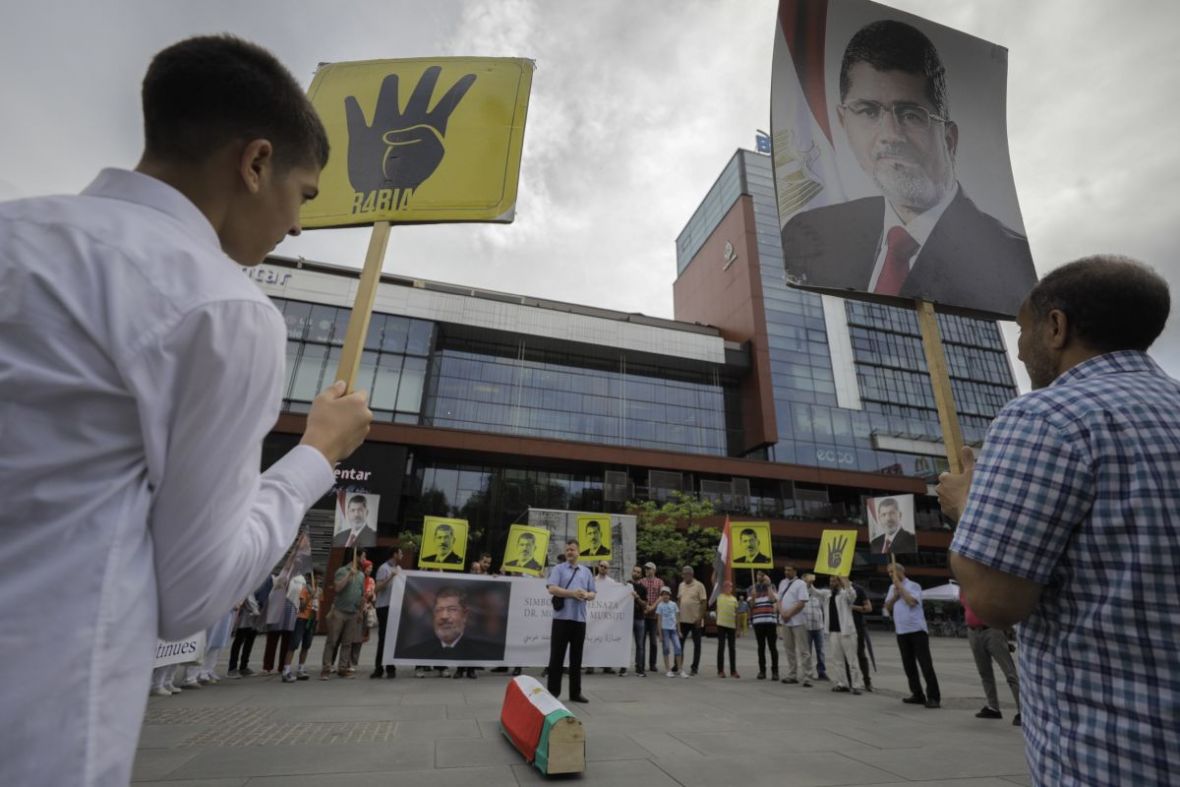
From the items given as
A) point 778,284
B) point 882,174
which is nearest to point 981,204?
point 882,174

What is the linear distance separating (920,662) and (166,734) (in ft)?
31.2

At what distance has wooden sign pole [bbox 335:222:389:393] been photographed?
230 centimetres

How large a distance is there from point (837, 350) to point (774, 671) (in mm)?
43219

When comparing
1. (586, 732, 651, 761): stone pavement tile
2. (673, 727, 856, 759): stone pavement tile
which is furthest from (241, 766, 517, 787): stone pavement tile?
(673, 727, 856, 759): stone pavement tile

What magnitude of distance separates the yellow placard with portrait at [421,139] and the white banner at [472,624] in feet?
27.6

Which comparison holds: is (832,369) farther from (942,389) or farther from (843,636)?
(942,389)

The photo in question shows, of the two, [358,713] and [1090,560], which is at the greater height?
[1090,560]

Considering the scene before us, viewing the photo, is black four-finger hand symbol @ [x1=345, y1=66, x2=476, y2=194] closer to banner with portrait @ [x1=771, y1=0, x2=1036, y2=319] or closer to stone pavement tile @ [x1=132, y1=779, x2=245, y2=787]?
banner with portrait @ [x1=771, y1=0, x2=1036, y2=319]

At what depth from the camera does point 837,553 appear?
1198 centimetres

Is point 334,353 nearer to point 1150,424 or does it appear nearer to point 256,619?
point 256,619

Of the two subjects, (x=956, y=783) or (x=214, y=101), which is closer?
(x=214, y=101)

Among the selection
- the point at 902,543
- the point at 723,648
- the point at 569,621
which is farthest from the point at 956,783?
the point at 902,543

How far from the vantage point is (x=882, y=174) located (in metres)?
4.00

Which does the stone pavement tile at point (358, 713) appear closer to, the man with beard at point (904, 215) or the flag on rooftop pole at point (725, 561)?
the man with beard at point (904, 215)
